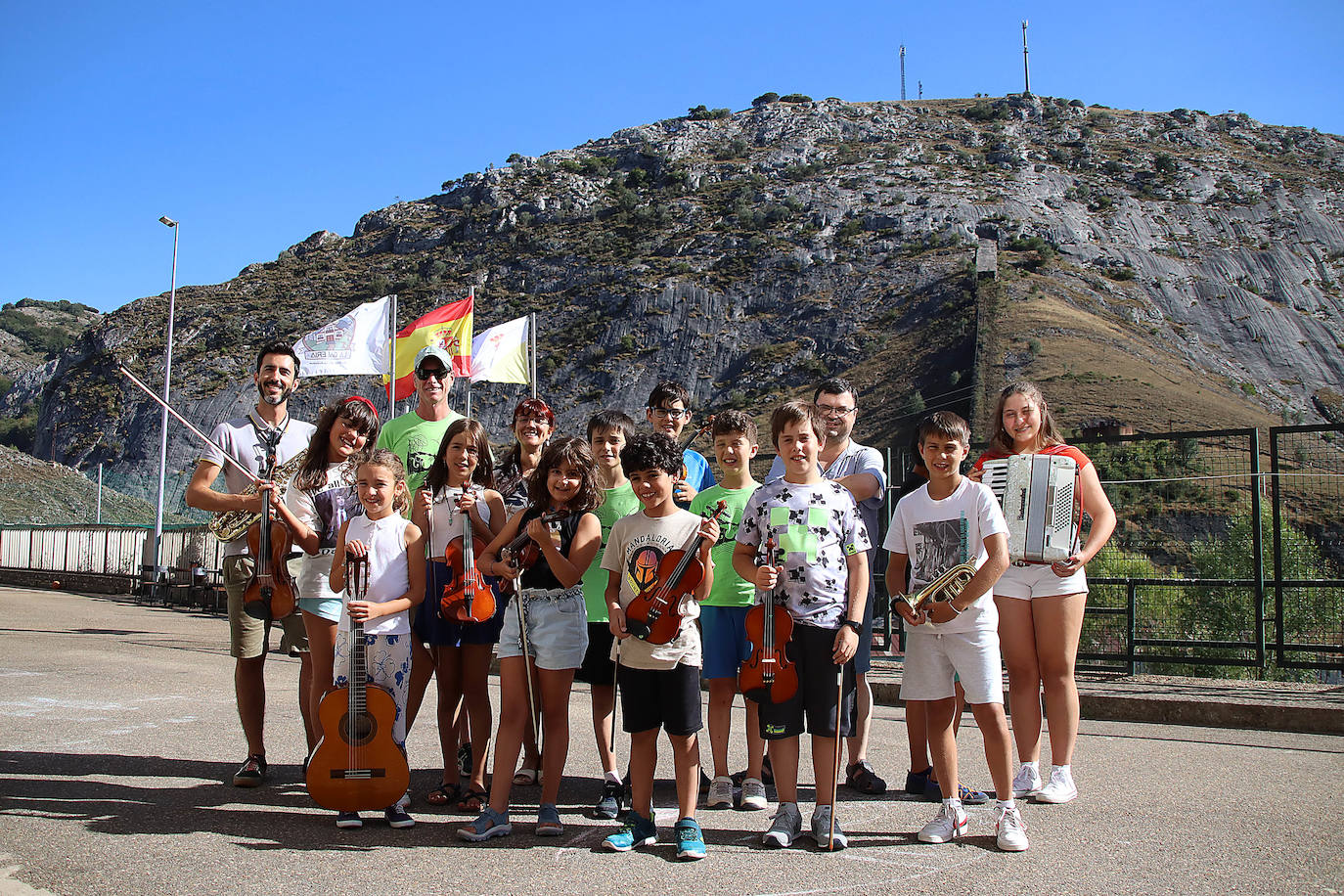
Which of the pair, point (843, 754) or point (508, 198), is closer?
point (843, 754)

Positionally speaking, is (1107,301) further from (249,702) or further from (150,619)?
(249,702)

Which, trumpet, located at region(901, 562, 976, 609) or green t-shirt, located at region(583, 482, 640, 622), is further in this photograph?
green t-shirt, located at region(583, 482, 640, 622)

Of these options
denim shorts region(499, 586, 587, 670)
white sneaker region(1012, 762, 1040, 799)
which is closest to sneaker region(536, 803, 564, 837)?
denim shorts region(499, 586, 587, 670)

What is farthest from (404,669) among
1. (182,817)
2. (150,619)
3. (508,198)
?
(508,198)

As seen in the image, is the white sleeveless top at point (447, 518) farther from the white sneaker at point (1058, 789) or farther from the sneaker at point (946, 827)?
the white sneaker at point (1058, 789)

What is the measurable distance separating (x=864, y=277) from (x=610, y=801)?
71.3 metres

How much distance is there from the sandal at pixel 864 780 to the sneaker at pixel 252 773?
10.2ft

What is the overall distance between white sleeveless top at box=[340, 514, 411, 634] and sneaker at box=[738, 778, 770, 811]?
189 centimetres

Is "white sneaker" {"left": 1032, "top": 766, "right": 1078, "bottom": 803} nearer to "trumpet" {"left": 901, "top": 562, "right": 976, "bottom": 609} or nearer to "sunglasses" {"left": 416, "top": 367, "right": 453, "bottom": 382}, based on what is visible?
"trumpet" {"left": 901, "top": 562, "right": 976, "bottom": 609}

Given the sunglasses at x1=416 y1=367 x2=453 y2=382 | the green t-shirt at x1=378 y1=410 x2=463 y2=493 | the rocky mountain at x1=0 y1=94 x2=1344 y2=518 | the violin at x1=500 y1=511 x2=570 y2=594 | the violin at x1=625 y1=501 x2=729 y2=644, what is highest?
the rocky mountain at x1=0 y1=94 x2=1344 y2=518

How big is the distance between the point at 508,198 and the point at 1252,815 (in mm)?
99066

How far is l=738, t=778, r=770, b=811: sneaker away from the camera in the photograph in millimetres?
5039

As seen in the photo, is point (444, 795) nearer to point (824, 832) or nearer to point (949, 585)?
point (824, 832)

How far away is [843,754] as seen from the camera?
18.5 ft
